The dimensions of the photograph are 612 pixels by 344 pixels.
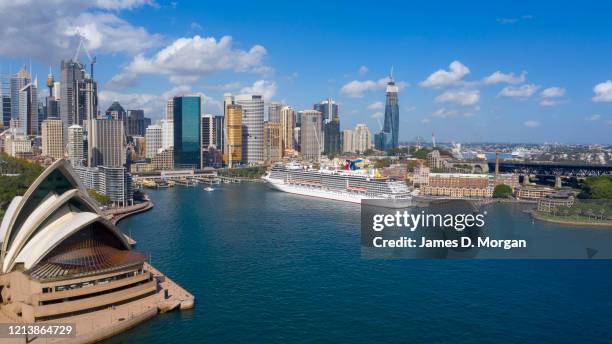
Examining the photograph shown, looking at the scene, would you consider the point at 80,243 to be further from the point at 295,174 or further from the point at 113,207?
the point at 295,174

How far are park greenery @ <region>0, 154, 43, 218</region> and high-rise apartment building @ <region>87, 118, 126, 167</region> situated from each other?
10.5 metres

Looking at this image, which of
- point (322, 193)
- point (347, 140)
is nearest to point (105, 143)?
point (322, 193)

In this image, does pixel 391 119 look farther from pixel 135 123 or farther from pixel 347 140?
pixel 135 123

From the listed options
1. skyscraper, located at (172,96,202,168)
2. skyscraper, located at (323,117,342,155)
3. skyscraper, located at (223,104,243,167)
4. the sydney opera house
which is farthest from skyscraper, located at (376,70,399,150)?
the sydney opera house

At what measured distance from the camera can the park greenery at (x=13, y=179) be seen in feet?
88.1

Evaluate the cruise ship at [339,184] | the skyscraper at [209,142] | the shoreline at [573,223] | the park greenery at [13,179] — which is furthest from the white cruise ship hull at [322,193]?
the skyscraper at [209,142]

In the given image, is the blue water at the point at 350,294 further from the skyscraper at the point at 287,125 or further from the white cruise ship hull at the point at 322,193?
the skyscraper at the point at 287,125

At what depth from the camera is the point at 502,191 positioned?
39.0m

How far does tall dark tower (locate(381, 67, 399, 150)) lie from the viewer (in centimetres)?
8594

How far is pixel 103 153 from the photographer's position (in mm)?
51531

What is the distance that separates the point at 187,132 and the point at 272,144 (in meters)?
14.0

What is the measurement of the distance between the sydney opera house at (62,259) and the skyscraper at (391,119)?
75741 millimetres

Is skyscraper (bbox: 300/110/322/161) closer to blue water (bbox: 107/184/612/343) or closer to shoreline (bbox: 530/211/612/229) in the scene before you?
shoreline (bbox: 530/211/612/229)

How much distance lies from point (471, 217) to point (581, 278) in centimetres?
425
